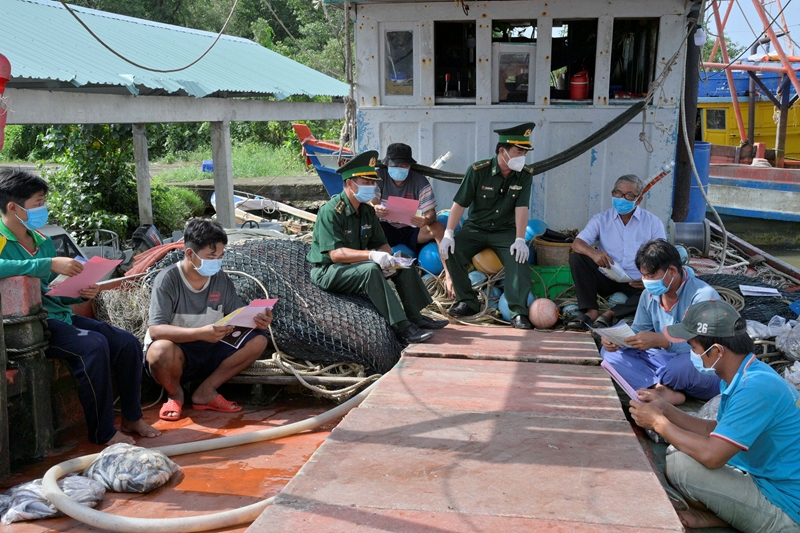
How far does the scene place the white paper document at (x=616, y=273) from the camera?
5629 millimetres

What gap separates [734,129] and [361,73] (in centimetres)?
1464

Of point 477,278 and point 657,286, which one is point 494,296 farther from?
point 657,286

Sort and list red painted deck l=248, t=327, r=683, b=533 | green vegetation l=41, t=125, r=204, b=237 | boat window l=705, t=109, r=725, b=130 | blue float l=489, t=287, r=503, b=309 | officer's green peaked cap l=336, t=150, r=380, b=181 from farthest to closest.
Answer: boat window l=705, t=109, r=725, b=130 < green vegetation l=41, t=125, r=204, b=237 < blue float l=489, t=287, r=503, b=309 < officer's green peaked cap l=336, t=150, r=380, b=181 < red painted deck l=248, t=327, r=683, b=533

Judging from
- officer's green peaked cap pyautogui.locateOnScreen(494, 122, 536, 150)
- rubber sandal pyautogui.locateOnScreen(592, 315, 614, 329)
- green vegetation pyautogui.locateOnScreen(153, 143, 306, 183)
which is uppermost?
officer's green peaked cap pyautogui.locateOnScreen(494, 122, 536, 150)

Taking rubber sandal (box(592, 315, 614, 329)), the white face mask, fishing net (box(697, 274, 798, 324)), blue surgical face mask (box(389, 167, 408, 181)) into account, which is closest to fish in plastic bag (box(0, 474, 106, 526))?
rubber sandal (box(592, 315, 614, 329))

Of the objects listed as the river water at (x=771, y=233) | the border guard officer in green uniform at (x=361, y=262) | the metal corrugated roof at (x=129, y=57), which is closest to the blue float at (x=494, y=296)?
the border guard officer in green uniform at (x=361, y=262)

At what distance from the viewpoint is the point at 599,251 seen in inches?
223

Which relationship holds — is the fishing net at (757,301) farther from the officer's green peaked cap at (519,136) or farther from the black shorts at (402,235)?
the black shorts at (402,235)

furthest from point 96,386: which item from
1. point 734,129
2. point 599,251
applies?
point 734,129

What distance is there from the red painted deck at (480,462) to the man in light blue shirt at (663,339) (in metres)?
0.31

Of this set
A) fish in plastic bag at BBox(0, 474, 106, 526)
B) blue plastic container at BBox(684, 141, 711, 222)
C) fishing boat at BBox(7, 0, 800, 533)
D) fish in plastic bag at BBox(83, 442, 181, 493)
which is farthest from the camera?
blue plastic container at BBox(684, 141, 711, 222)

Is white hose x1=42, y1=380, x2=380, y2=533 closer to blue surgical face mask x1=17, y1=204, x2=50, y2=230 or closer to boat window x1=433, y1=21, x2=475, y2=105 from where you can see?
blue surgical face mask x1=17, y1=204, x2=50, y2=230

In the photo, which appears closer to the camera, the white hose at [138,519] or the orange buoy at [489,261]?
the white hose at [138,519]

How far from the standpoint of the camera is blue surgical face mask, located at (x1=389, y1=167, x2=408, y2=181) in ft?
21.1
